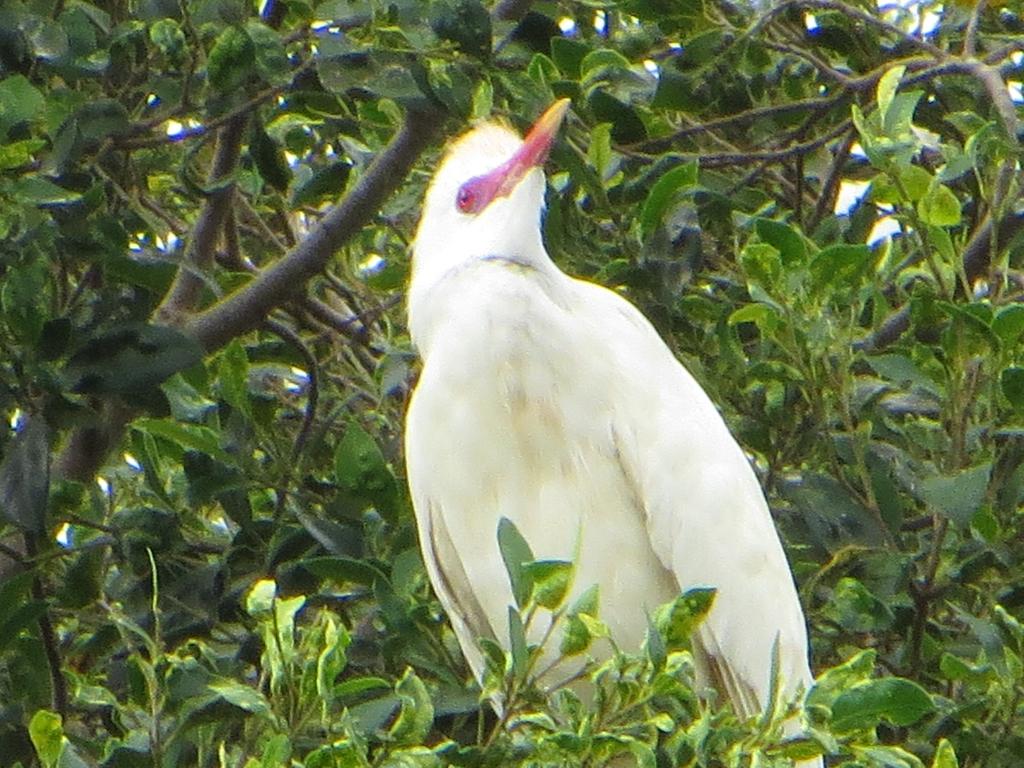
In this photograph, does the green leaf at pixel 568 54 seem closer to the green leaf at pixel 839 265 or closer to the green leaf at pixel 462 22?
the green leaf at pixel 462 22

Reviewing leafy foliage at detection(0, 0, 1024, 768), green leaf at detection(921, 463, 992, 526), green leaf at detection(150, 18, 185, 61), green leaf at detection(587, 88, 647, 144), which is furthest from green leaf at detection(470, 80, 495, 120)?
green leaf at detection(921, 463, 992, 526)

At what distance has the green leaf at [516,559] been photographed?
2.56 meters

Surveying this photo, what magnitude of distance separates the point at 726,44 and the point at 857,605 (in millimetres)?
1216

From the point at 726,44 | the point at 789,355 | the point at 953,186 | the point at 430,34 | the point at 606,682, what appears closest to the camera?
the point at 606,682

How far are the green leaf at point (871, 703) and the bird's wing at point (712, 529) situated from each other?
1.22m

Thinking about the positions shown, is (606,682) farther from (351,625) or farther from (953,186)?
(953,186)

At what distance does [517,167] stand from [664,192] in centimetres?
55

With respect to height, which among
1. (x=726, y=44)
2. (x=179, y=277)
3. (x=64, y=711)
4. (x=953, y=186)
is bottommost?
(x=64, y=711)

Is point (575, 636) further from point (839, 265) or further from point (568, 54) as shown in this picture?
point (568, 54)

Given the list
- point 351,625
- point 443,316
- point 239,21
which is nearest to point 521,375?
point 443,316

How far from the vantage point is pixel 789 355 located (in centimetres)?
333

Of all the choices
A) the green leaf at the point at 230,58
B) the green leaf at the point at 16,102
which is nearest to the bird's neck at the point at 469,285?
the green leaf at the point at 230,58

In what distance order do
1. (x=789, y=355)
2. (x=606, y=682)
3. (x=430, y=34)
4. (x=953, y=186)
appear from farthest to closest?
(x=953, y=186)
(x=430, y=34)
(x=789, y=355)
(x=606, y=682)

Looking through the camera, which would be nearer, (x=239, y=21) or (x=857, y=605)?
(x=857, y=605)
